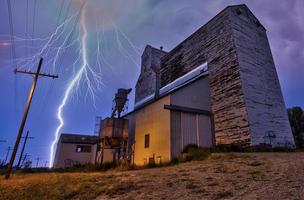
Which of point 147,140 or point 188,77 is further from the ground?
point 188,77

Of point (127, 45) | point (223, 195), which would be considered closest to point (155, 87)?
point (127, 45)

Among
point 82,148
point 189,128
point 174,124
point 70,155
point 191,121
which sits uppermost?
point 191,121

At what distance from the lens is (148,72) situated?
26.9m

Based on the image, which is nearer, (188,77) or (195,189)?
(195,189)

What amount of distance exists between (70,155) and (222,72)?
24693 millimetres

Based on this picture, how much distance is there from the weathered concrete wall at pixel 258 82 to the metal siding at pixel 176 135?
4.87 m

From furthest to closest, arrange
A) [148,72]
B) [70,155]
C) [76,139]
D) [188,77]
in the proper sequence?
[76,139]
[70,155]
[148,72]
[188,77]

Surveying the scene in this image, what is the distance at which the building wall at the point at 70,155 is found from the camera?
2610cm

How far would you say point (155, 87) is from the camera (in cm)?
2438

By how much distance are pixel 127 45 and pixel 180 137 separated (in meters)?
16.2

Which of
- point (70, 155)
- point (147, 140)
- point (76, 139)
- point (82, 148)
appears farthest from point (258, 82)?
point (70, 155)

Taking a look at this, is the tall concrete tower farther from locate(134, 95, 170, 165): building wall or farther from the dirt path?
the dirt path

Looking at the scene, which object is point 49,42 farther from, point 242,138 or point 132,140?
point 242,138

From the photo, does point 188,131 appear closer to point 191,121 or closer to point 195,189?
point 191,121
